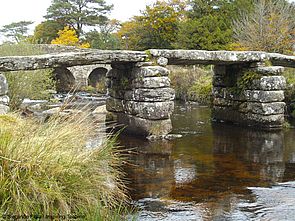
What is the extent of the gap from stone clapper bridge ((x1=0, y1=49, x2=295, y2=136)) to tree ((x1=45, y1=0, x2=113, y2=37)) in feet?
99.3

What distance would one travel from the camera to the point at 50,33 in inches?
1563

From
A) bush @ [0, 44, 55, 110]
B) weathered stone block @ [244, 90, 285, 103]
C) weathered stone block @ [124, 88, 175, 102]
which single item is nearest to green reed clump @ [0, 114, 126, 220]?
weathered stone block @ [124, 88, 175, 102]

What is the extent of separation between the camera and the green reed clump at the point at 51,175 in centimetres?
334

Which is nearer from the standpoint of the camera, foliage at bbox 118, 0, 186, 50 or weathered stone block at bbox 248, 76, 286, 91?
weathered stone block at bbox 248, 76, 286, 91

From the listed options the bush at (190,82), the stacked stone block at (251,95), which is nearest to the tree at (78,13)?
the bush at (190,82)

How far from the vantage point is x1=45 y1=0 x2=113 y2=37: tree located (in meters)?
39.8

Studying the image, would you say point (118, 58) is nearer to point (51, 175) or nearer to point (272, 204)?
point (272, 204)

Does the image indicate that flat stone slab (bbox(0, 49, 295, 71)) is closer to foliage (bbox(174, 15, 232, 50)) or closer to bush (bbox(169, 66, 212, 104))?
bush (bbox(169, 66, 212, 104))

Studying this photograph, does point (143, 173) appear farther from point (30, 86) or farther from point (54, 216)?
point (30, 86)

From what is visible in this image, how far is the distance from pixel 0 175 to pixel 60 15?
3914 centimetres

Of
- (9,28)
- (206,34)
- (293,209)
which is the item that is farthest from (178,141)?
(9,28)

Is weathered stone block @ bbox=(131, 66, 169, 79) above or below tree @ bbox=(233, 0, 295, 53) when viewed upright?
below

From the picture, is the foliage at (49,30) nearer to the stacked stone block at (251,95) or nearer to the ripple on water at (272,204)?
the stacked stone block at (251,95)

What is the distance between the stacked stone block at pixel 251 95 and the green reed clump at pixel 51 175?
22.5 feet
